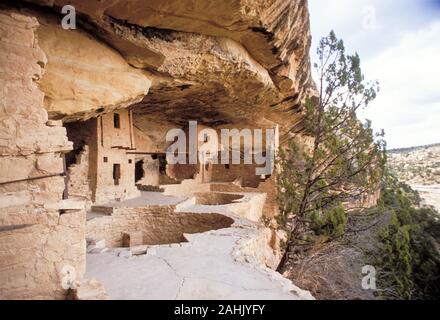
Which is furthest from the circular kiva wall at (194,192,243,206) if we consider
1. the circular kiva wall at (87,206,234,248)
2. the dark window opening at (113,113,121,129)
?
the dark window opening at (113,113,121,129)

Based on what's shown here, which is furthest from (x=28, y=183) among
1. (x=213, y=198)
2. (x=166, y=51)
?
(x=213, y=198)

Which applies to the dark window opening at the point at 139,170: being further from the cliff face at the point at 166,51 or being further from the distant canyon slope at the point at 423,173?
the distant canyon slope at the point at 423,173

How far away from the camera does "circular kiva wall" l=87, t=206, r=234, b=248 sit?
664 cm

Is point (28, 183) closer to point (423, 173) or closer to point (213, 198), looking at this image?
point (213, 198)

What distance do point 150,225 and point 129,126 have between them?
423 centimetres

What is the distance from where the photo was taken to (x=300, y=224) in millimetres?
5602

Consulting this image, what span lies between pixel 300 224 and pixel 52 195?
4.53 metres

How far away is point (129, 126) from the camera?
9945 millimetres

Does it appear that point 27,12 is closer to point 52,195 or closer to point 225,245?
point 52,195

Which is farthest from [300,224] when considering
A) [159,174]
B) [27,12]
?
[159,174]

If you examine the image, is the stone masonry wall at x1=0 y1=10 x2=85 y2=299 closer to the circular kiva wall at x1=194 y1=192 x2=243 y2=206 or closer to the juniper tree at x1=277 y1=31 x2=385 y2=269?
the juniper tree at x1=277 y1=31 x2=385 y2=269

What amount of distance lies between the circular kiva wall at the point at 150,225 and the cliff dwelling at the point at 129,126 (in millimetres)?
27

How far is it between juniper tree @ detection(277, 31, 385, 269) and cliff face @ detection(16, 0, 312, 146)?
5.48ft
